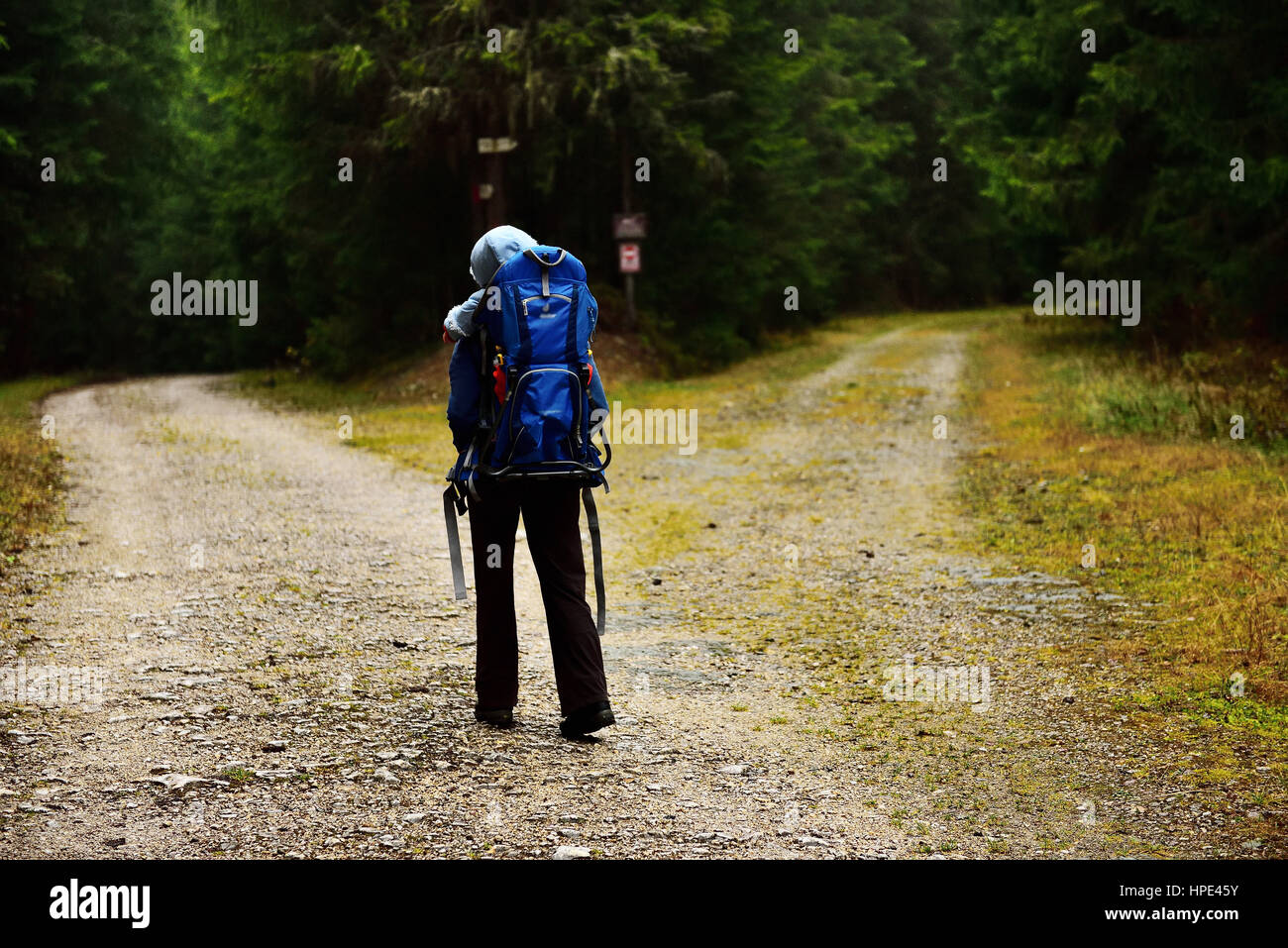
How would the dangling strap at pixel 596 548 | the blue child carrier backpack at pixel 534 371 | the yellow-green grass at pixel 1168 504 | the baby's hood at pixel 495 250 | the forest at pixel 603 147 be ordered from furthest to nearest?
the forest at pixel 603 147 → the yellow-green grass at pixel 1168 504 → the dangling strap at pixel 596 548 → the baby's hood at pixel 495 250 → the blue child carrier backpack at pixel 534 371

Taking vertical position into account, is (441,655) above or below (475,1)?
below

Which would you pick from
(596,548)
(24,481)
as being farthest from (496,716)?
(24,481)

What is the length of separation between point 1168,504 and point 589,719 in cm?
650

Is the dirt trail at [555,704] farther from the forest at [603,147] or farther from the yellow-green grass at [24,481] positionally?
the forest at [603,147]

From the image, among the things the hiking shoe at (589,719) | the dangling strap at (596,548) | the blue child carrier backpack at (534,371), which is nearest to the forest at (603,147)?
the dangling strap at (596,548)

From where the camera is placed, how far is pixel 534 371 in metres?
5.03

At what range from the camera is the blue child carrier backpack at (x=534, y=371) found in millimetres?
5023

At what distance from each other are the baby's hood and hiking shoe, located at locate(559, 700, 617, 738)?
1798 millimetres

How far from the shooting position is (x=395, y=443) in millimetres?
16203

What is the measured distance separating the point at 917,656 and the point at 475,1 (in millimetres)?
17782

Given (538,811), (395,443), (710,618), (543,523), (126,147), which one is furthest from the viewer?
(126,147)

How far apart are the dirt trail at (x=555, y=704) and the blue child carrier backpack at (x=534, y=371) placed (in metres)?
1.19

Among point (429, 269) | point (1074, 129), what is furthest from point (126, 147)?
point (1074, 129)

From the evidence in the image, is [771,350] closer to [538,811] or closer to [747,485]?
[747,485]
